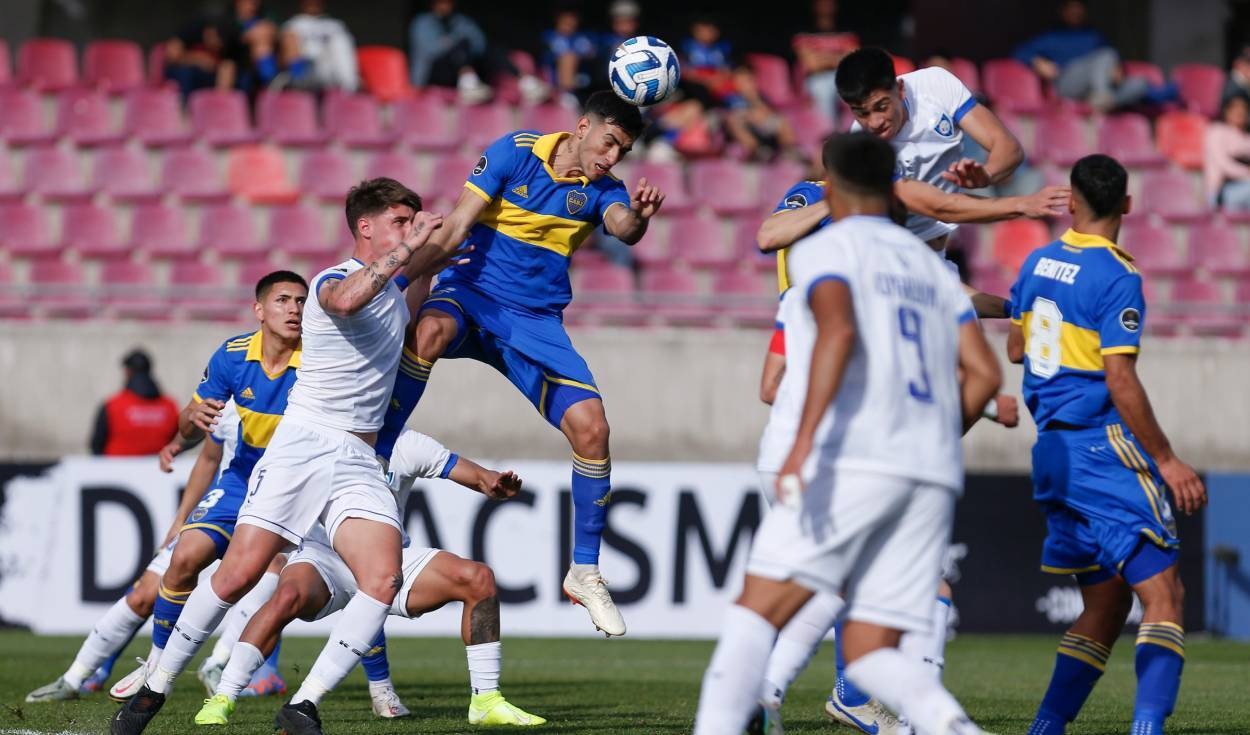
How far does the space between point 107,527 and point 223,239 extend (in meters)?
4.28

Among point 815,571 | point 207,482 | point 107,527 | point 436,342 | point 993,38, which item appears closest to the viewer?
point 815,571

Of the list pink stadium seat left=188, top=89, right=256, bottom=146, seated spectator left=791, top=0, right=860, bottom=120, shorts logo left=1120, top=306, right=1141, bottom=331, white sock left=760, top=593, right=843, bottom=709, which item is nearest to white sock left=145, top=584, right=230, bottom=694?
white sock left=760, top=593, right=843, bottom=709

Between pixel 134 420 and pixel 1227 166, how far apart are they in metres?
12.2

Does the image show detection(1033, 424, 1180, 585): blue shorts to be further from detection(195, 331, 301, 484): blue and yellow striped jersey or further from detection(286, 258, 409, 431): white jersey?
detection(195, 331, 301, 484): blue and yellow striped jersey

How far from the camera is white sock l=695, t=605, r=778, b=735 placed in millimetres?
5090

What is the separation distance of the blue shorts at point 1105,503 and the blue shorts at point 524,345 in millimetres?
2521

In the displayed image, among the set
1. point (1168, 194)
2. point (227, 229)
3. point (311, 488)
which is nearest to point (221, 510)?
point (311, 488)

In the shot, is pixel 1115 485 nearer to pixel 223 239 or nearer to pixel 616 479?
pixel 616 479

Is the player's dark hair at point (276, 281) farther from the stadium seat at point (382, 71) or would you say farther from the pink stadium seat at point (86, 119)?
the stadium seat at point (382, 71)

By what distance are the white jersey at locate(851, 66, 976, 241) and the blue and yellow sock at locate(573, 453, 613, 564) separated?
6.63ft

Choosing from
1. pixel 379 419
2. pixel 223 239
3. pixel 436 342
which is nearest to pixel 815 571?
pixel 379 419

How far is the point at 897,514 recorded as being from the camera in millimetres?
5113

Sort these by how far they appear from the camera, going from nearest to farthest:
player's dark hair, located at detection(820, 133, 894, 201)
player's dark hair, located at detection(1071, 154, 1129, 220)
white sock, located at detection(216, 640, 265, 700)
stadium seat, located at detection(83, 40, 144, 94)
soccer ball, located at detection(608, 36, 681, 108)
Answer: player's dark hair, located at detection(820, 133, 894, 201)
player's dark hair, located at detection(1071, 154, 1129, 220)
white sock, located at detection(216, 640, 265, 700)
soccer ball, located at detection(608, 36, 681, 108)
stadium seat, located at detection(83, 40, 144, 94)

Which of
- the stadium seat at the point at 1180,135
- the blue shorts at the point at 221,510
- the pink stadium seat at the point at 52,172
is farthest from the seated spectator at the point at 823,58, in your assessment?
the blue shorts at the point at 221,510
